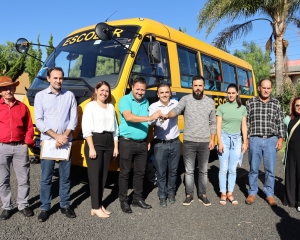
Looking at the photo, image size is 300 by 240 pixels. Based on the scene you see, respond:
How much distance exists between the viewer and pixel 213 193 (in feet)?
18.9

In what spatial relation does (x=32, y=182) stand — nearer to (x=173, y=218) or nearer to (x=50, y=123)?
(x=50, y=123)

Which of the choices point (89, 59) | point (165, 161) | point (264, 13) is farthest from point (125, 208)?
point (264, 13)

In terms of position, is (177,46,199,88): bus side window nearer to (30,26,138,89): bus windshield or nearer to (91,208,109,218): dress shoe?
(30,26,138,89): bus windshield

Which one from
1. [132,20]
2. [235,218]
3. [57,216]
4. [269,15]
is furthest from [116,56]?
[269,15]

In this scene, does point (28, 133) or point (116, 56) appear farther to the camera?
point (116, 56)

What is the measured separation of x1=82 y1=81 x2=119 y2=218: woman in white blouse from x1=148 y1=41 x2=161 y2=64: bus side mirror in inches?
42.9

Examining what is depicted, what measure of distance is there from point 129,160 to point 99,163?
1.53ft

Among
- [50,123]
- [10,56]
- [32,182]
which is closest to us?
[50,123]

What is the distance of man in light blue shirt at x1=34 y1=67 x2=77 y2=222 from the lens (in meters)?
4.26

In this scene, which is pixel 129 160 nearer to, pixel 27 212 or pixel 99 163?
pixel 99 163

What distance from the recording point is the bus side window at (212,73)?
7.24 metres

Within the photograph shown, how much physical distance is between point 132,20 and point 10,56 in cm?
4991

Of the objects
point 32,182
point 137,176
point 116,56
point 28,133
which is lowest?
point 32,182

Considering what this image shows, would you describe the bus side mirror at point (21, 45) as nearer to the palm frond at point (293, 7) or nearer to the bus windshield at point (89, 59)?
the bus windshield at point (89, 59)
